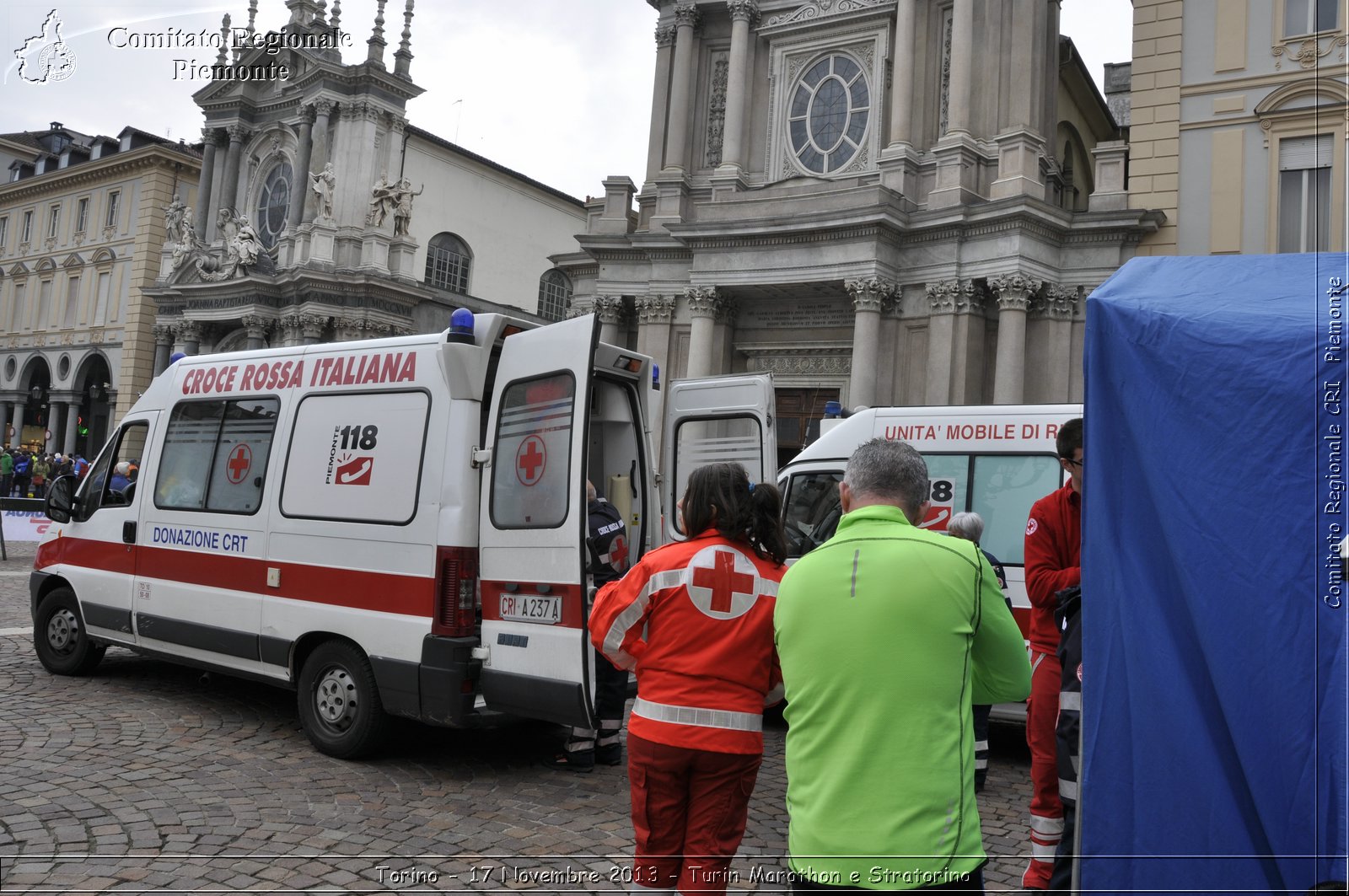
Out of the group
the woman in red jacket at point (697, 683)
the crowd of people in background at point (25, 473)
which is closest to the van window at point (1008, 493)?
the woman in red jacket at point (697, 683)

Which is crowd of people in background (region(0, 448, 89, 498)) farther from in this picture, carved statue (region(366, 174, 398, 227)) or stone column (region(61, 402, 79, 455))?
carved statue (region(366, 174, 398, 227))

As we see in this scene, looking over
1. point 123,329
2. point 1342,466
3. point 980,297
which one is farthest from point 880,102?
point 123,329

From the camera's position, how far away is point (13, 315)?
1802 inches

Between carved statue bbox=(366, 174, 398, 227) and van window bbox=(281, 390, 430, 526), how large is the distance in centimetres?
2864

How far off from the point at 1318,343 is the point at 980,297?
1736 centimetres

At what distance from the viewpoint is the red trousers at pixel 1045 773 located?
4.29 meters

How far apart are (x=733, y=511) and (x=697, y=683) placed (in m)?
0.58

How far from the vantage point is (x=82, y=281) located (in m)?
42.8

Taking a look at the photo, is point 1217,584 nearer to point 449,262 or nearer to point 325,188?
point 325,188

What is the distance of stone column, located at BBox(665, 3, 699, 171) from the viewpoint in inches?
945

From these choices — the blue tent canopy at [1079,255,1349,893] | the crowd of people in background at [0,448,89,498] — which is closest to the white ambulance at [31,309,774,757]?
the blue tent canopy at [1079,255,1349,893]

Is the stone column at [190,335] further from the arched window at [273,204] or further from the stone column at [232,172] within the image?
the stone column at [232,172]

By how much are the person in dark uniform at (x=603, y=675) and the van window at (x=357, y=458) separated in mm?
1144

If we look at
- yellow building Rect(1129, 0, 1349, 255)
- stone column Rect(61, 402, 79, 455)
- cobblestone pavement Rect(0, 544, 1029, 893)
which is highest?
yellow building Rect(1129, 0, 1349, 255)
